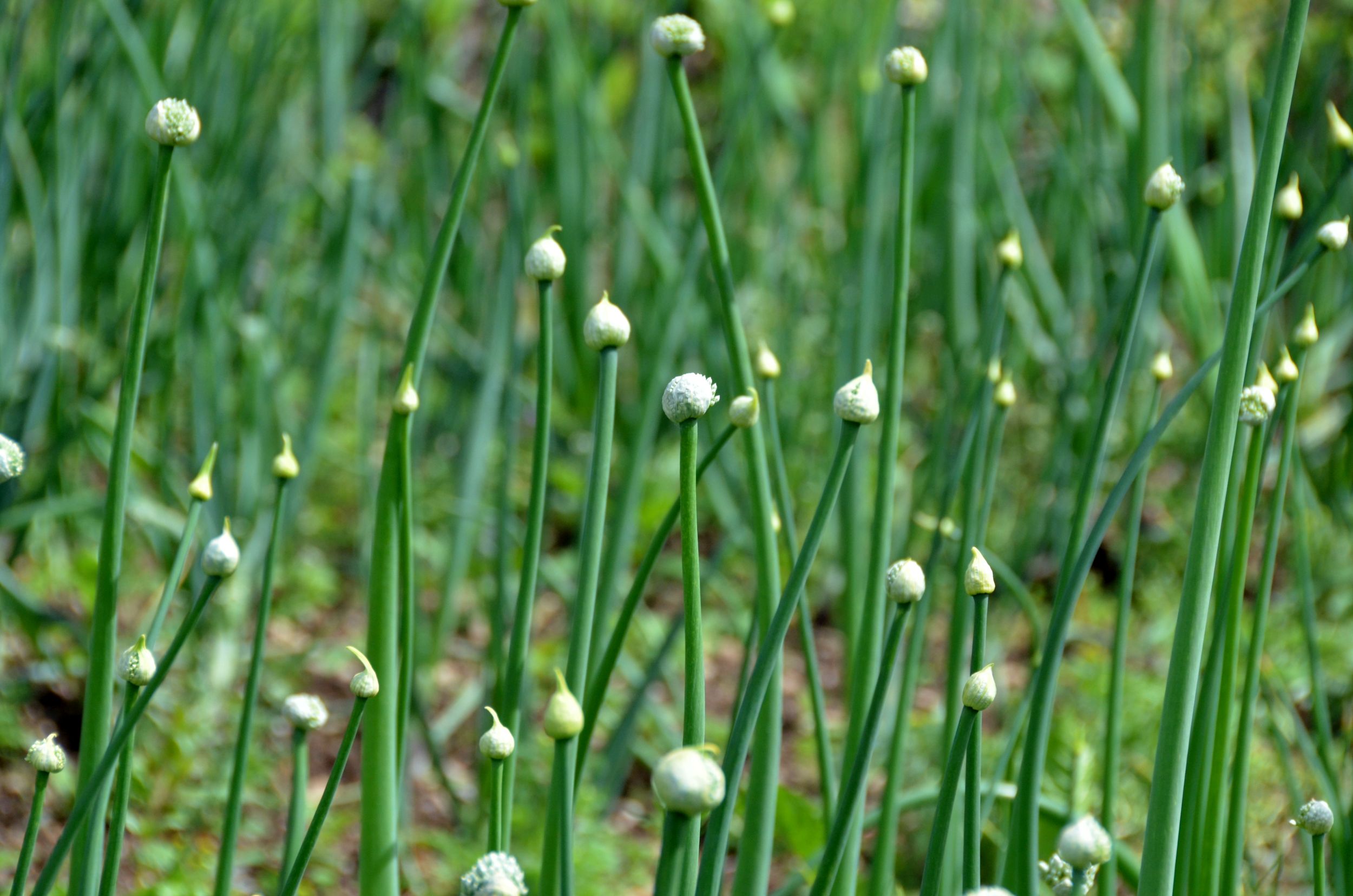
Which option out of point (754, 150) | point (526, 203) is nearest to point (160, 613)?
point (526, 203)

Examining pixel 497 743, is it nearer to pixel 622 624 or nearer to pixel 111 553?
pixel 622 624

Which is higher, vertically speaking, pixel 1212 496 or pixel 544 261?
pixel 544 261

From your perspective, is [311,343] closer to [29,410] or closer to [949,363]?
[29,410]

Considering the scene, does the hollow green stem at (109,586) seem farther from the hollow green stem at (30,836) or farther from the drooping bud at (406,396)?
the drooping bud at (406,396)

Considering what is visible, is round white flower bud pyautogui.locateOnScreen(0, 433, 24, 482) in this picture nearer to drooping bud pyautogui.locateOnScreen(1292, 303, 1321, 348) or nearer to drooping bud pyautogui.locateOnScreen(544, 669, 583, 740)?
drooping bud pyautogui.locateOnScreen(544, 669, 583, 740)

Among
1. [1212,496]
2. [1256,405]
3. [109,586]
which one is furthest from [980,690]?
[109,586]

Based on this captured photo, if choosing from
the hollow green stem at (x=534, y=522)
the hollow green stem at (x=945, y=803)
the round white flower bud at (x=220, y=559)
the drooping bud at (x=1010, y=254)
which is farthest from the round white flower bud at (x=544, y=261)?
the drooping bud at (x=1010, y=254)
